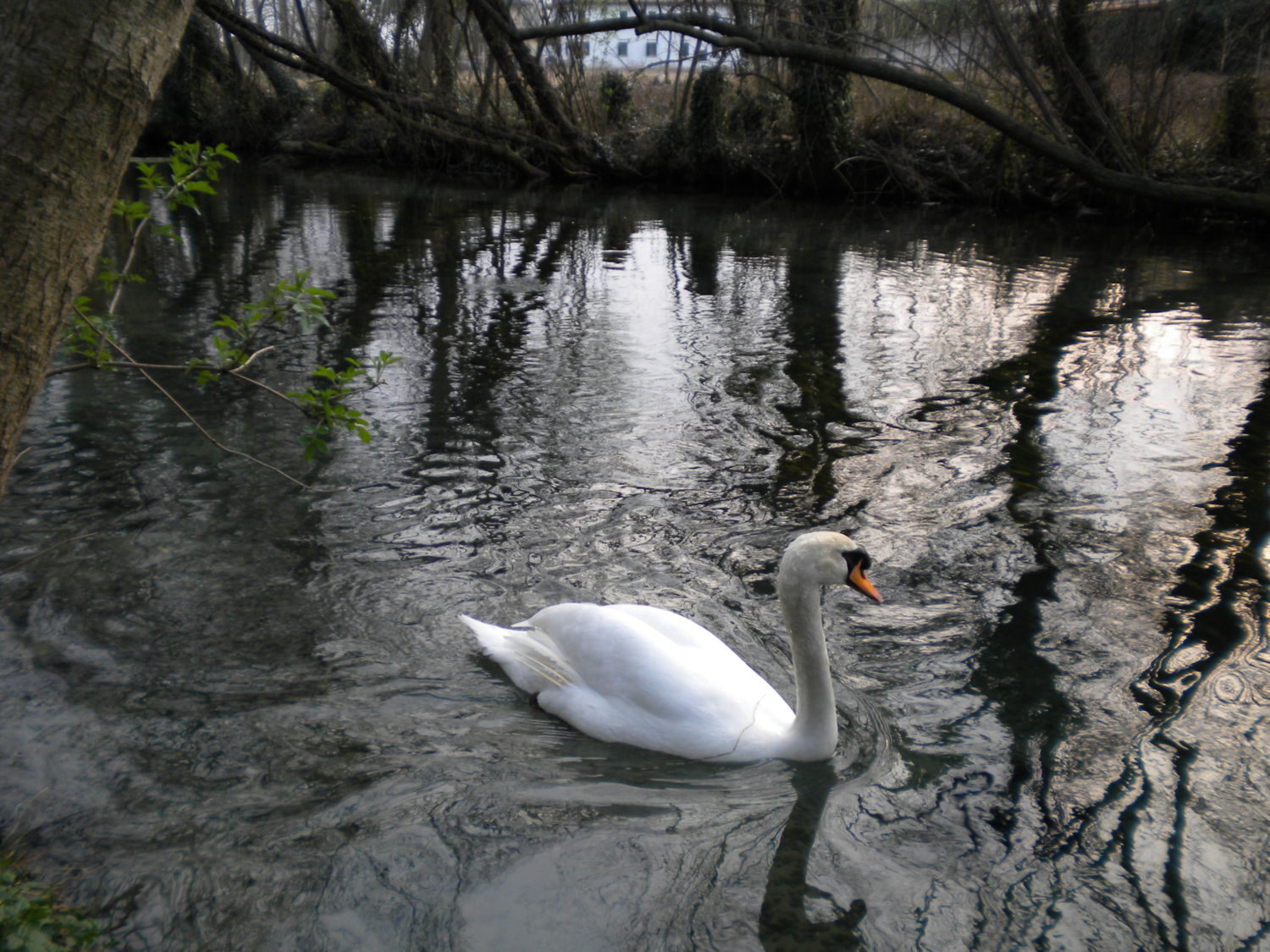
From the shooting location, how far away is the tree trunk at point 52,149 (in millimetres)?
1800

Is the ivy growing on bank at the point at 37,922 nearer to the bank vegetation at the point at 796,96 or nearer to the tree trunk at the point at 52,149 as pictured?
the tree trunk at the point at 52,149

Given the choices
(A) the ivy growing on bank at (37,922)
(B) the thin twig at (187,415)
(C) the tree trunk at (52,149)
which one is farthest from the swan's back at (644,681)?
(C) the tree trunk at (52,149)

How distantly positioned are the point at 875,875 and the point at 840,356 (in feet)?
19.6

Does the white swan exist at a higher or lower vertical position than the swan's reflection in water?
higher

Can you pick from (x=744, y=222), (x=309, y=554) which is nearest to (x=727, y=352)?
(x=309, y=554)

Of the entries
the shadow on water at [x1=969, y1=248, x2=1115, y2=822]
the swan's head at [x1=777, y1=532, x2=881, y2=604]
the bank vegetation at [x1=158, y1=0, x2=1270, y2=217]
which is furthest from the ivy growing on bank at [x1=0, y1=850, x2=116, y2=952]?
the bank vegetation at [x1=158, y1=0, x2=1270, y2=217]

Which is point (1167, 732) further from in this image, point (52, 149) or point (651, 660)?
point (52, 149)

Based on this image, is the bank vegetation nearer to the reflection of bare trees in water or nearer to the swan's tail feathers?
the swan's tail feathers

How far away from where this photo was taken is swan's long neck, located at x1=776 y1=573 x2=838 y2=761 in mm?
3184

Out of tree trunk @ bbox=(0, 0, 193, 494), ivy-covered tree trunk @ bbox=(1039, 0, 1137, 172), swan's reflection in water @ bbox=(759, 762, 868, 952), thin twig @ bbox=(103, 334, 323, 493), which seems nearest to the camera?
tree trunk @ bbox=(0, 0, 193, 494)

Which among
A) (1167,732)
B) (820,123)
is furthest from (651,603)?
(820,123)

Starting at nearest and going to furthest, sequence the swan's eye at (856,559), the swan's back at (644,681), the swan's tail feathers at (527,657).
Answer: the swan's eye at (856,559), the swan's back at (644,681), the swan's tail feathers at (527,657)

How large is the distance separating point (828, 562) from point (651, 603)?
1.34 metres

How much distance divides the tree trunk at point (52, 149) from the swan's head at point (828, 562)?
216 cm
